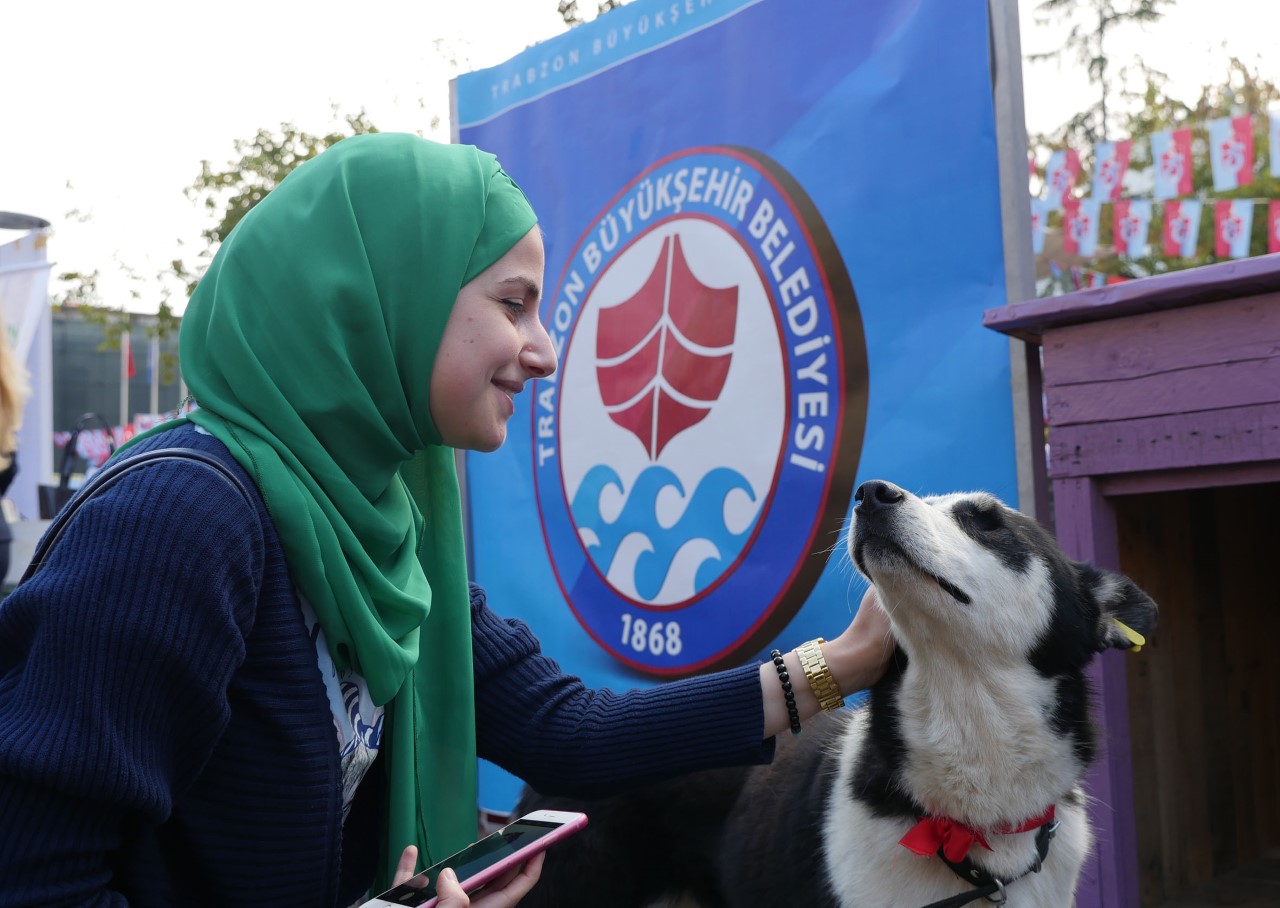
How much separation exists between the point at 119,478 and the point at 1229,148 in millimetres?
9708

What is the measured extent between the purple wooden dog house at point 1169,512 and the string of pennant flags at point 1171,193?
230 inches

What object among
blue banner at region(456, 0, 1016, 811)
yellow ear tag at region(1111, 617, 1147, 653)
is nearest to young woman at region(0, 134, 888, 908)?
yellow ear tag at region(1111, 617, 1147, 653)

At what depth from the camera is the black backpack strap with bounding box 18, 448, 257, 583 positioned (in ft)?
4.48

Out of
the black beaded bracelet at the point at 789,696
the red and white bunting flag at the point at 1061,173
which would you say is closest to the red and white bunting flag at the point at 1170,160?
the red and white bunting flag at the point at 1061,173

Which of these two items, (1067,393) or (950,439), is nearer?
(1067,393)

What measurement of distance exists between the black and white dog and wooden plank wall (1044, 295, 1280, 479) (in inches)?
11.6

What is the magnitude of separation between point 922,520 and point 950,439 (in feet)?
2.57

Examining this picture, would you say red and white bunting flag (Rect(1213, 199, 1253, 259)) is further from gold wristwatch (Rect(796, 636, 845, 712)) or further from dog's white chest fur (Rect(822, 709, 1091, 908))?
gold wristwatch (Rect(796, 636, 845, 712))

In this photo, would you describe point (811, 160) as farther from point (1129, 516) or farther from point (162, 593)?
point (162, 593)

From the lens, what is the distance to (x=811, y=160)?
320 cm

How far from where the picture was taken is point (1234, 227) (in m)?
8.64

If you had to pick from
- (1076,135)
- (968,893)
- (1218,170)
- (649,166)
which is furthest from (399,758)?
(1076,135)

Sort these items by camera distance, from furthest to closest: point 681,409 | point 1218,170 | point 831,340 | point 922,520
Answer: point 1218,170 → point 681,409 → point 831,340 → point 922,520

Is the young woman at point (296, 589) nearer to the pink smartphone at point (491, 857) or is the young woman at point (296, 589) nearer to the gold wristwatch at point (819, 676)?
the pink smartphone at point (491, 857)
